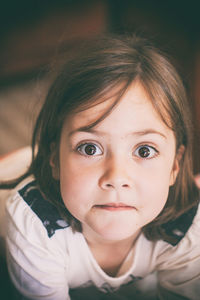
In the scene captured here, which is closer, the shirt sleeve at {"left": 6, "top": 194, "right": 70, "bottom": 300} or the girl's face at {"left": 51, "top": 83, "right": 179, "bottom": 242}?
the girl's face at {"left": 51, "top": 83, "right": 179, "bottom": 242}

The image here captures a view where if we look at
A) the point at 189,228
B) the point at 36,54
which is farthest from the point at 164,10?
the point at 189,228

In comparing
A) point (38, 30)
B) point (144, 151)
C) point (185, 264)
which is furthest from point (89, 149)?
point (38, 30)

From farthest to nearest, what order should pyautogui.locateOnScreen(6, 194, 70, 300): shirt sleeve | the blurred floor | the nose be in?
the blurred floor
pyautogui.locateOnScreen(6, 194, 70, 300): shirt sleeve
the nose

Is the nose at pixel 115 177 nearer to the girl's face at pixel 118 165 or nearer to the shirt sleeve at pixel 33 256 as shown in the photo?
the girl's face at pixel 118 165

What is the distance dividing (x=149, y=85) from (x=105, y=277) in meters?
0.45

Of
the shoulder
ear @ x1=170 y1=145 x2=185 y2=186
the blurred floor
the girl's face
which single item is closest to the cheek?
the girl's face

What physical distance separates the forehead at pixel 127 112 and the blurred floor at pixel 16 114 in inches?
36.8

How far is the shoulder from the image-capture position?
0.70m

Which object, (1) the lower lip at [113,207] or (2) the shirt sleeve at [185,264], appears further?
(2) the shirt sleeve at [185,264]

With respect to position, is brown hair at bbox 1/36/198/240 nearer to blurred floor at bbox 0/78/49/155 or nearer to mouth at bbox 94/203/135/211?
mouth at bbox 94/203/135/211

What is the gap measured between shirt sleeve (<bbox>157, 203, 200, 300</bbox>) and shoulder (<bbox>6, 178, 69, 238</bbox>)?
0.26m

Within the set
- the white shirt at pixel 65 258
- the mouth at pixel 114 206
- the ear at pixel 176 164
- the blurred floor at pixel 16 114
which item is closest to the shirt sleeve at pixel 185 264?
the white shirt at pixel 65 258

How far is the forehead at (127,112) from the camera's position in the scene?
1.86 feet

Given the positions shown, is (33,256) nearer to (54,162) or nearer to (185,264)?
(54,162)
